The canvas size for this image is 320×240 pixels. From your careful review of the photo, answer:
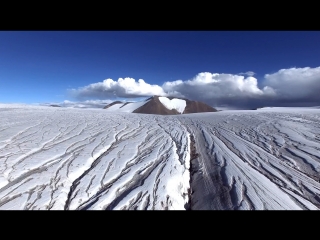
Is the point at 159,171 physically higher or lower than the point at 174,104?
higher

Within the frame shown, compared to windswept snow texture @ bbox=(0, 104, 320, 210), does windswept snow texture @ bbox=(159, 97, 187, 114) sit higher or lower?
lower

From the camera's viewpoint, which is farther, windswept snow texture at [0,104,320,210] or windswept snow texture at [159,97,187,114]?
windswept snow texture at [159,97,187,114]

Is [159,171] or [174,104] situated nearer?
[159,171]
